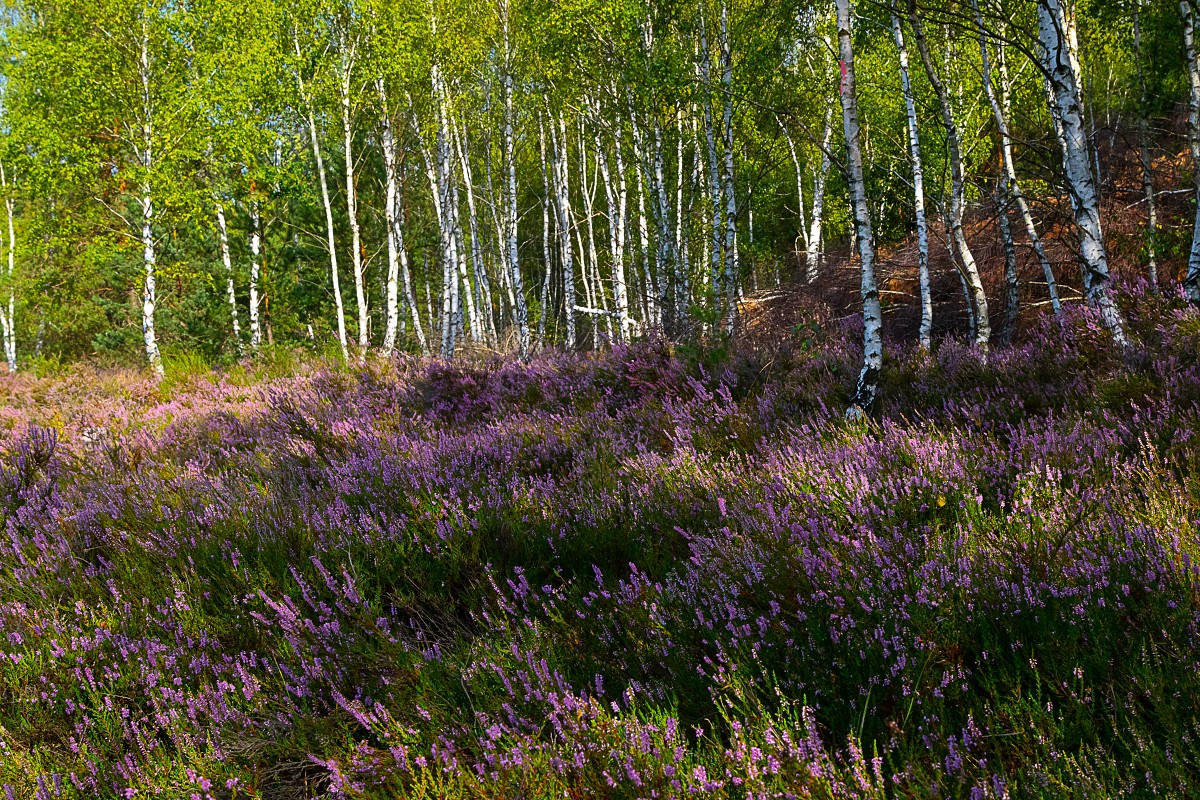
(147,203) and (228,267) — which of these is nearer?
(147,203)

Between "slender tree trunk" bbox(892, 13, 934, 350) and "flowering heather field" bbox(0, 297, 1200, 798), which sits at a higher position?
"slender tree trunk" bbox(892, 13, 934, 350)

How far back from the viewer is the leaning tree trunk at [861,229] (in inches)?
168

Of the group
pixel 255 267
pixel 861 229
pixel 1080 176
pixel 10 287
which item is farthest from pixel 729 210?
pixel 10 287

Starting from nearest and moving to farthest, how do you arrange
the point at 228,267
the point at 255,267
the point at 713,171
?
1. the point at 713,171
2. the point at 255,267
3. the point at 228,267

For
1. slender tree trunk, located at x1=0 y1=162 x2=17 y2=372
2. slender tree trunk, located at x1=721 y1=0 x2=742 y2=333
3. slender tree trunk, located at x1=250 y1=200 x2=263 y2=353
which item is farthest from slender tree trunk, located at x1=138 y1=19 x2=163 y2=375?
slender tree trunk, located at x1=0 y1=162 x2=17 y2=372

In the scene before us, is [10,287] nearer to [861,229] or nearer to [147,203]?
[147,203]

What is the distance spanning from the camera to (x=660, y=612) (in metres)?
2.13

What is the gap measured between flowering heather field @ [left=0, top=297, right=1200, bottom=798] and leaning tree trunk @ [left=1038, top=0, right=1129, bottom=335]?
0.82 feet

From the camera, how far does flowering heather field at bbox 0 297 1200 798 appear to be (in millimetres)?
1533

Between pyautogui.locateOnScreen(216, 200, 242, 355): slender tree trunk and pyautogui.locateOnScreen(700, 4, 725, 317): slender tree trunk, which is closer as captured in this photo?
pyautogui.locateOnScreen(700, 4, 725, 317): slender tree trunk

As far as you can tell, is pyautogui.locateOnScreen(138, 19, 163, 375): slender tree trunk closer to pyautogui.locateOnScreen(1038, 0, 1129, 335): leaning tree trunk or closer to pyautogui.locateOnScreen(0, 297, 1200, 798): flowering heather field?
pyautogui.locateOnScreen(0, 297, 1200, 798): flowering heather field

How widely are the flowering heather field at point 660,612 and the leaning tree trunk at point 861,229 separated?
28cm

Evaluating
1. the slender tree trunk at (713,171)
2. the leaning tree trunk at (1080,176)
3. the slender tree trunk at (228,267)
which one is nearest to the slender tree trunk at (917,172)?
the leaning tree trunk at (1080,176)

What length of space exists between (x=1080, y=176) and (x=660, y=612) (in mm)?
4249
